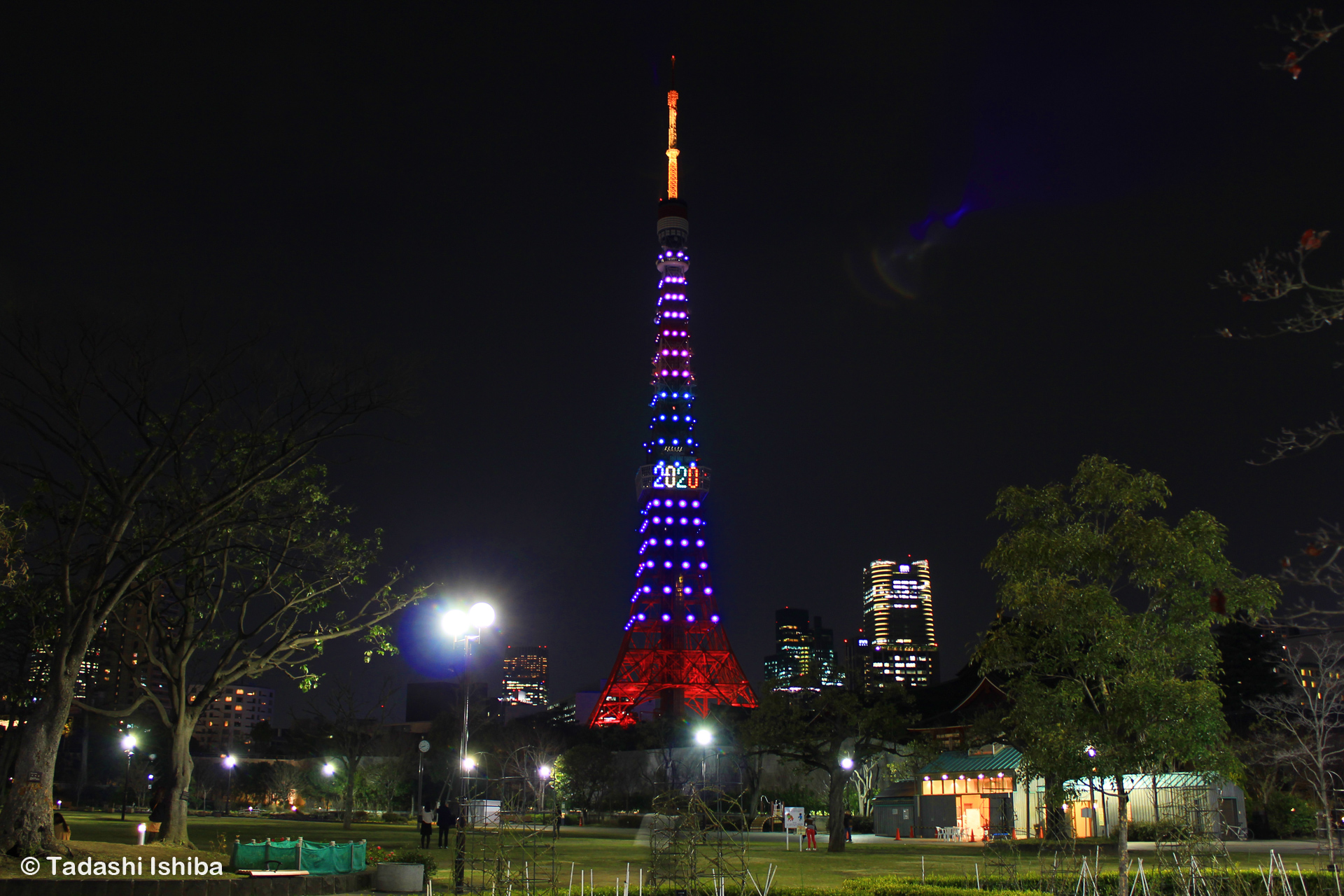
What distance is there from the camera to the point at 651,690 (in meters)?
99.6

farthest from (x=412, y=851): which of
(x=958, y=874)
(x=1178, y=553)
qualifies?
(x=1178, y=553)

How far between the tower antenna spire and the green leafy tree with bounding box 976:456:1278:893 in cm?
10472

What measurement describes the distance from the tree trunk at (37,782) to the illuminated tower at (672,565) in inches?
3121

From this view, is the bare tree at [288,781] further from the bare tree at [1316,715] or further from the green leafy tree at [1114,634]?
the green leafy tree at [1114,634]

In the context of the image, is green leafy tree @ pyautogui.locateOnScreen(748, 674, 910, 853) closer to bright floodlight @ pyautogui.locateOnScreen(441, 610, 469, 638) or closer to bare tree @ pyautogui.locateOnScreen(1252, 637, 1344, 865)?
bare tree @ pyautogui.locateOnScreen(1252, 637, 1344, 865)

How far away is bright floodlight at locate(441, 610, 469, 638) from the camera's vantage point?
19.5 metres

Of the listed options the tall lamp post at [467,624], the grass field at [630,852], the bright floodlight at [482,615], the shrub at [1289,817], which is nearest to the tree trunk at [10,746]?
the grass field at [630,852]

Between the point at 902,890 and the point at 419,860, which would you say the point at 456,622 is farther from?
the point at 902,890

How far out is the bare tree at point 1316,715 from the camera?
104ft

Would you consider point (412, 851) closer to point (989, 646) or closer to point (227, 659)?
point (227, 659)

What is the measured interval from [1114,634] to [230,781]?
78947 mm

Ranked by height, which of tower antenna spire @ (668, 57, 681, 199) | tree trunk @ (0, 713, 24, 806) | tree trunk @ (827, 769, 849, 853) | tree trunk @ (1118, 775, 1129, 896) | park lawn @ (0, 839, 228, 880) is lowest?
tree trunk @ (827, 769, 849, 853)

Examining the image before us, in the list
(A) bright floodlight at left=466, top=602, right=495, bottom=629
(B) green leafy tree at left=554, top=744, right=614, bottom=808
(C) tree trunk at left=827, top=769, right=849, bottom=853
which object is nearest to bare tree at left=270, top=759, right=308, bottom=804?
(B) green leafy tree at left=554, top=744, right=614, bottom=808

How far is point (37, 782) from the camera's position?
18.3 metres
